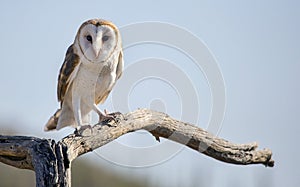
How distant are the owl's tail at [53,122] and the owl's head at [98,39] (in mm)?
457

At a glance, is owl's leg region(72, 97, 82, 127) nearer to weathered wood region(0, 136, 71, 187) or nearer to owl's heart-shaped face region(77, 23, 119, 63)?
owl's heart-shaped face region(77, 23, 119, 63)

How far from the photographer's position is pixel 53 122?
15.4 ft

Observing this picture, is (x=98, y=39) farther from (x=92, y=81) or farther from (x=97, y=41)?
(x=92, y=81)

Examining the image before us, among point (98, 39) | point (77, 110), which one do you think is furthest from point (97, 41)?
point (77, 110)

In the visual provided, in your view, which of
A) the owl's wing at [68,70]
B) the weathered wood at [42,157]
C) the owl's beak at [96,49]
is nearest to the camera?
the weathered wood at [42,157]

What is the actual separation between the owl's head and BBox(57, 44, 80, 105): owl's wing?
77 mm

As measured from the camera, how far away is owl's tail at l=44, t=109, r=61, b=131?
466 cm

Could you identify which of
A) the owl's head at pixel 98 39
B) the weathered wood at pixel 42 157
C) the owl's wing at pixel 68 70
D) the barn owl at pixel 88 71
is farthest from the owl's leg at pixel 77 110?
the weathered wood at pixel 42 157

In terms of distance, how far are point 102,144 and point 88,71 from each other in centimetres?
140

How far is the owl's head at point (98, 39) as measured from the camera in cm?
455

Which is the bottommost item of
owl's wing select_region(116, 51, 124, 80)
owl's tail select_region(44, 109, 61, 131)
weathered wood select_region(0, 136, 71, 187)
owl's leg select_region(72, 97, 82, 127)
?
weathered wood select_region(0, 136, 71, 187)

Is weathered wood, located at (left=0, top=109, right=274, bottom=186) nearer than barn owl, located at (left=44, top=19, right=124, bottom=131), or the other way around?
weathered wood, located at (left=0, top=109, right=274, bottom=186)

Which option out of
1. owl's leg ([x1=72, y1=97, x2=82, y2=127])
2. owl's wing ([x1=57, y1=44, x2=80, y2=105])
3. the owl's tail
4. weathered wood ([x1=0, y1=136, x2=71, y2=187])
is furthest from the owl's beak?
weathered wood ([x1=0, y1=136, x2=71, y2=187])

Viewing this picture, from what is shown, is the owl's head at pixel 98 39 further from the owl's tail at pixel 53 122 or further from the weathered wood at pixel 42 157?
the weathered wood at pixel 42 157
